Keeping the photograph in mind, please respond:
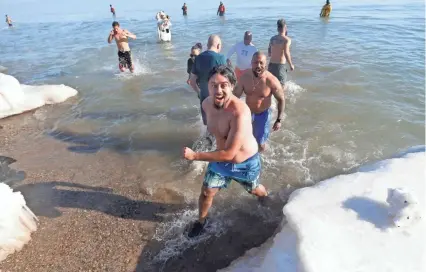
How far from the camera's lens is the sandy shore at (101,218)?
10.3 feet

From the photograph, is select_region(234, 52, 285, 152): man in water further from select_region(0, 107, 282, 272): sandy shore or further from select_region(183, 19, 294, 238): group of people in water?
select_region(0, 107, 282, 272): sandy shore

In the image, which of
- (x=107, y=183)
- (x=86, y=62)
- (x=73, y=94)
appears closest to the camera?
(x=107, y=183)

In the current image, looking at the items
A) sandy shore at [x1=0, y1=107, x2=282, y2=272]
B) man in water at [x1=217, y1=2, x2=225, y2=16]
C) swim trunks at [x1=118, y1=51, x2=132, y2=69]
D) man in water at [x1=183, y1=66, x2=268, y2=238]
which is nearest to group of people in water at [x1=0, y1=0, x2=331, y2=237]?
man in water at [x1=183, y1=66, x2=268, y2=238]

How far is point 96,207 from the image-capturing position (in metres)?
3.91

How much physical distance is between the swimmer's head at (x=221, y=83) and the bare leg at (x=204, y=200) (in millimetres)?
960

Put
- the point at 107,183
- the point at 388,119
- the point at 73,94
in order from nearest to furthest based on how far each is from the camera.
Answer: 1. the point at 107,183
2. the point at 388,119
3. the point at 73,94

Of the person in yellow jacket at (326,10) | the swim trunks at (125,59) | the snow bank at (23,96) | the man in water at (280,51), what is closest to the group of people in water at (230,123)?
the man in water at (280,51)

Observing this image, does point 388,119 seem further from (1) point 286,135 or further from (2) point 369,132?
(1) point 286,135

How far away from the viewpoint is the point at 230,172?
10.3ft

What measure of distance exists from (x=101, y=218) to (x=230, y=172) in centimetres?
173

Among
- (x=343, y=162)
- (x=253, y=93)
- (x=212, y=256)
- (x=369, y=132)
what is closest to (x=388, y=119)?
(x=369, y=132)

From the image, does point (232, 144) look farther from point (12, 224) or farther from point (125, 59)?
point (125, 59)

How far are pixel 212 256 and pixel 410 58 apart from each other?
30.3 ft

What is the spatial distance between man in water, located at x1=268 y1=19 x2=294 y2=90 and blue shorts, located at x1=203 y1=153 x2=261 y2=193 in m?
3.67
